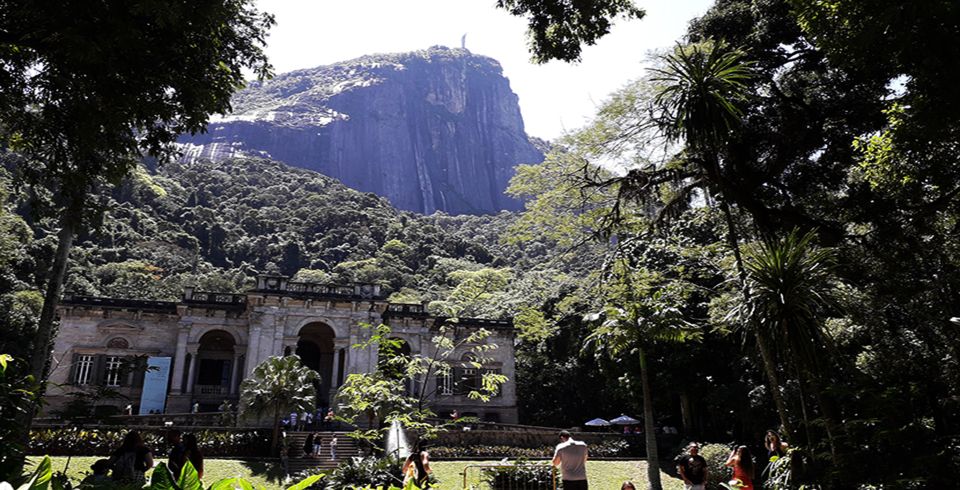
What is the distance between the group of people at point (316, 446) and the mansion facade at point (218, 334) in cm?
589

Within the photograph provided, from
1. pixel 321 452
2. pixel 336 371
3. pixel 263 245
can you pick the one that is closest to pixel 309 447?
pixel 321 452

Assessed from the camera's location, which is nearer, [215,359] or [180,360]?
[180,360]

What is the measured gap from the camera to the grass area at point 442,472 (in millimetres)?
14969

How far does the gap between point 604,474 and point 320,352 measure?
20911 millimetres

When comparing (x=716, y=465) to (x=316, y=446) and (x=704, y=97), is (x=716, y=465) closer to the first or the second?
(x=704, y=97)

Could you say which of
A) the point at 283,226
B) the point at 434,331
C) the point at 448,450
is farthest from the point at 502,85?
the point at 448,450

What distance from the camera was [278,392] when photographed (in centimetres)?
1917

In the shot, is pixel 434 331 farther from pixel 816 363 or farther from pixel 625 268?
pixel 816 363

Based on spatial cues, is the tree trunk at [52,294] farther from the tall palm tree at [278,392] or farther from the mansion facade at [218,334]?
→ the mansion facade at [218,334]

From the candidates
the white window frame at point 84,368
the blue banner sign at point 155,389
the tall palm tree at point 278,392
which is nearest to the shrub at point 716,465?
the tall palm tree at point 278,392

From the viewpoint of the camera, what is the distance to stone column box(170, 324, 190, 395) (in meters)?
28.2

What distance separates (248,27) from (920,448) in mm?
10109

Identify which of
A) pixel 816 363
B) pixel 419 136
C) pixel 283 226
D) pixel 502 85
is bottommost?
pixel 816 363

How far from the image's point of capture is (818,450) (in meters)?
8.66
